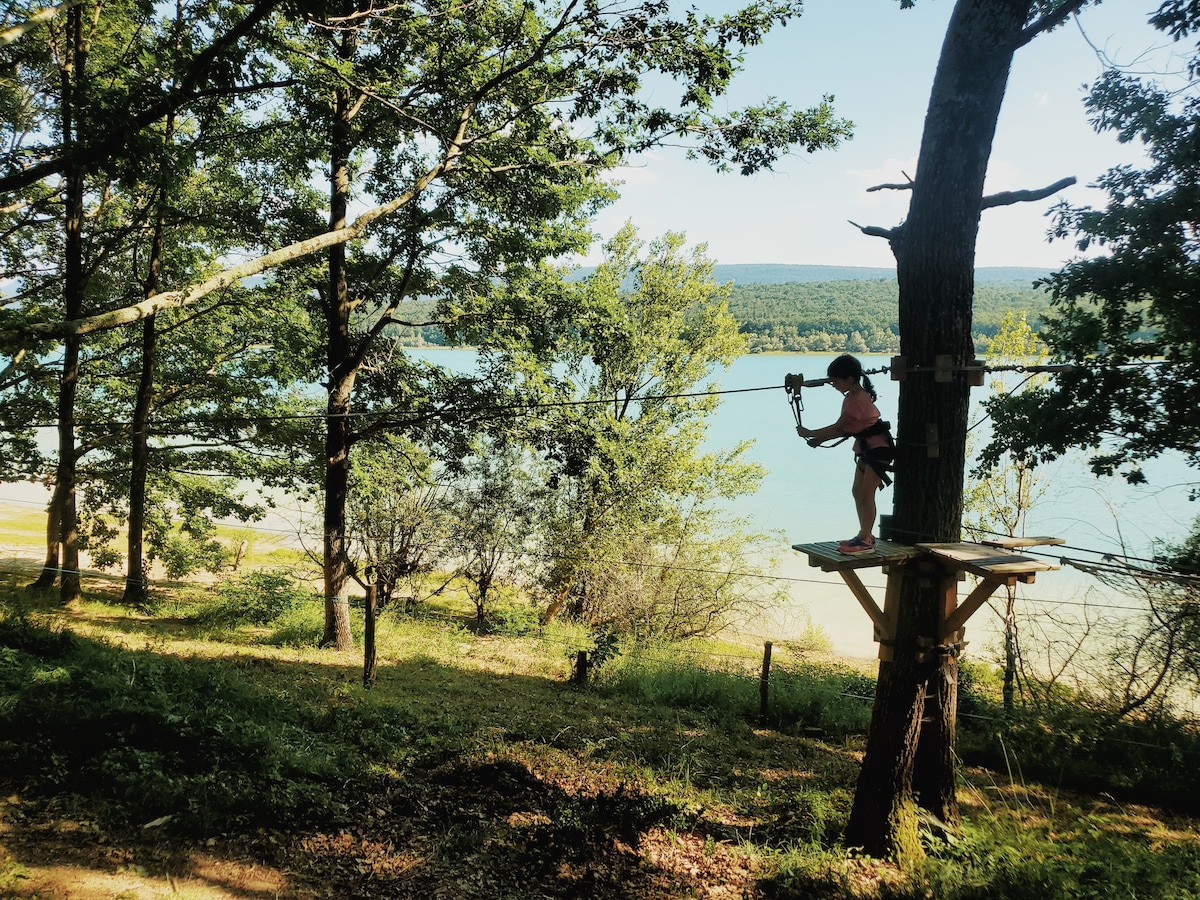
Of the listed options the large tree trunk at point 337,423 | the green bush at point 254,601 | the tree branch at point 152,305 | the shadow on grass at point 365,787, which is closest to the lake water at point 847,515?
the green bush at point 254,601

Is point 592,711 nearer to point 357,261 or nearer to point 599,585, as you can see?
point 599,585

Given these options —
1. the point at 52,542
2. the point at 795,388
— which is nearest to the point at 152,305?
the point at 795,388

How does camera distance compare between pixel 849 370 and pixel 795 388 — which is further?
pixel 795 388

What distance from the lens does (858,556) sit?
14.5ft

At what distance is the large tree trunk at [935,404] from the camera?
4.65 m

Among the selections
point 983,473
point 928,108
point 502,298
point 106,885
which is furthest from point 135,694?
point 983,473

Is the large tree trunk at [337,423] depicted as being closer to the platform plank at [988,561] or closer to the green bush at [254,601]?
the green bush at [254,601]

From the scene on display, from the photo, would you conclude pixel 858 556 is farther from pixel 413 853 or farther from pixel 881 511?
pixel 413 853

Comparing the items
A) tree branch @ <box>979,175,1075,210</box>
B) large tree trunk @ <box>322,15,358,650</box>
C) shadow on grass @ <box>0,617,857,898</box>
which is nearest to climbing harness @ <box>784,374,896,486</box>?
tree branch @ <box>979,175,1075,210</box>

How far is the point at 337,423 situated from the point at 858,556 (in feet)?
27.2

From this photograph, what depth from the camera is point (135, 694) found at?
5.31 m

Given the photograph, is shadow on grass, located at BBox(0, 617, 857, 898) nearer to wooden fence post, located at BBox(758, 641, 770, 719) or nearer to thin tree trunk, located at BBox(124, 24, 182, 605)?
wooden fence post, located at BBox(758, 641, 770, 719)

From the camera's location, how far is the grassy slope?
3.88 metres

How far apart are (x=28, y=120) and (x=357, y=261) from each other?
5.80 meters
